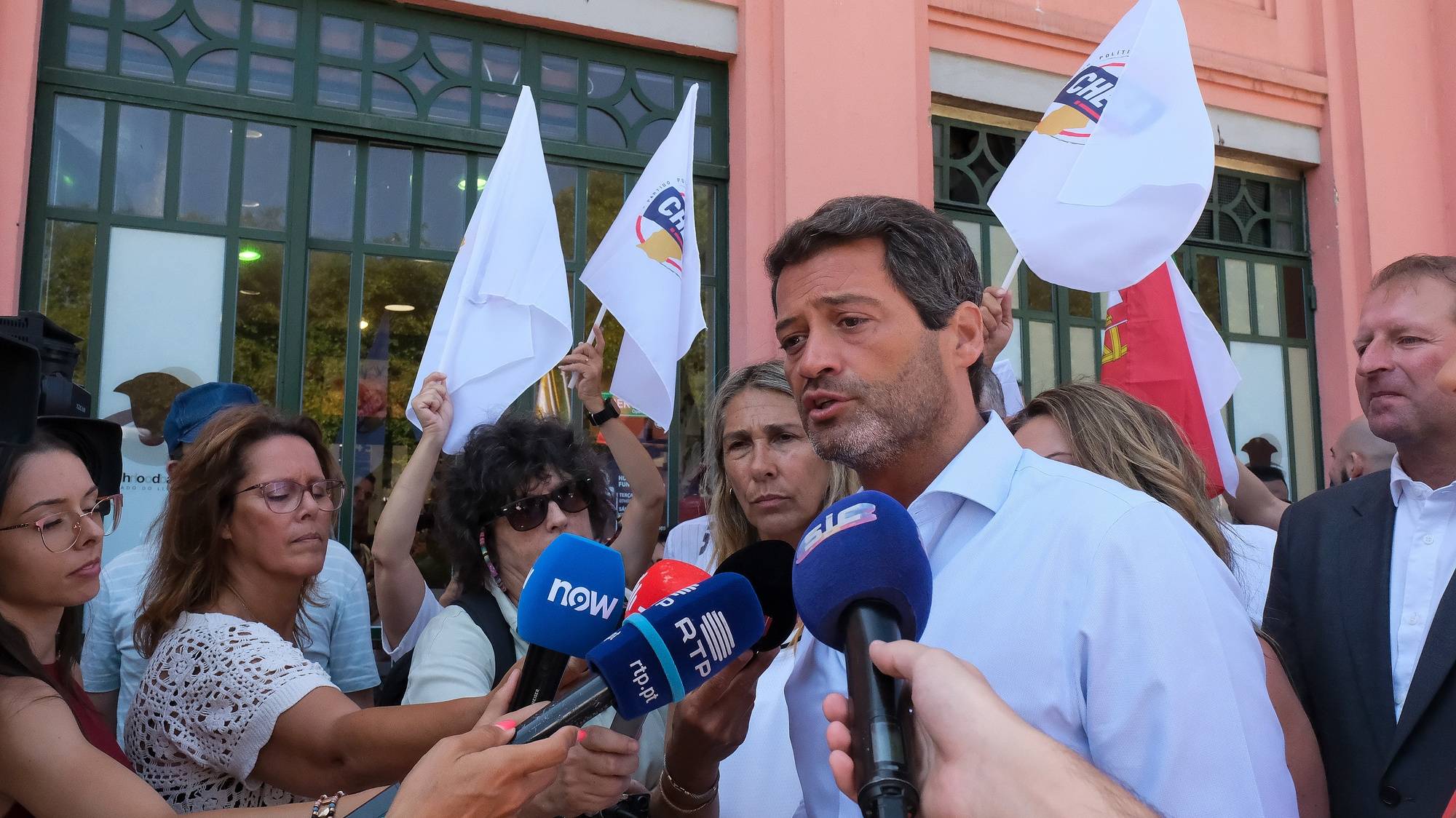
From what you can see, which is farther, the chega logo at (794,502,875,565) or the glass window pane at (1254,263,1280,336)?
the glass window pane at (1254,263,1280,336)

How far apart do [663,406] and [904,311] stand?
246 centimetres

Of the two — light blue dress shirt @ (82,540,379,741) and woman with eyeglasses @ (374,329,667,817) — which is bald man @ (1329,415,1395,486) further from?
light blue dress shirt @ (82,540,379,741)

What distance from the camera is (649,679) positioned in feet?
5.15

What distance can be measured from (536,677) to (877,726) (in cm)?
89

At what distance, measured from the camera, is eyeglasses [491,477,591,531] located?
3.10 meters

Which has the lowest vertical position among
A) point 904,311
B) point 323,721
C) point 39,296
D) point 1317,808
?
point 1317,808

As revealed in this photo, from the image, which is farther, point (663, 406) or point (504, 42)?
point (504, 42)

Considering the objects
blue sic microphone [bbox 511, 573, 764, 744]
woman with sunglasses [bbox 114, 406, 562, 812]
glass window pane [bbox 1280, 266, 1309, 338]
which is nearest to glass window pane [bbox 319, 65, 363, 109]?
woman with sunglasses [bbox 114, 406, 562, 812]

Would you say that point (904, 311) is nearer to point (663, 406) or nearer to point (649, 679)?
point (649, 679)

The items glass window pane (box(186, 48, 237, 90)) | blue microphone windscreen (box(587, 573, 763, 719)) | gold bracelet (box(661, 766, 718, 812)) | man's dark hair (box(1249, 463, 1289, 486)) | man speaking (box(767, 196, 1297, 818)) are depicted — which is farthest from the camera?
man's dark hair (box(1249, 463, 1289, 486))

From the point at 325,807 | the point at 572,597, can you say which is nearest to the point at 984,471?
the point at 572,597

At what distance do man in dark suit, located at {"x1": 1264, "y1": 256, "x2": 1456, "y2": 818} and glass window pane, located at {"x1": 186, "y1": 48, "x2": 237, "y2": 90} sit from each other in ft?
15.9

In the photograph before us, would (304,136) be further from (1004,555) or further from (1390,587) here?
(1390,587)

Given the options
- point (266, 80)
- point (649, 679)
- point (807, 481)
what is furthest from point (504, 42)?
point (649, 679)
